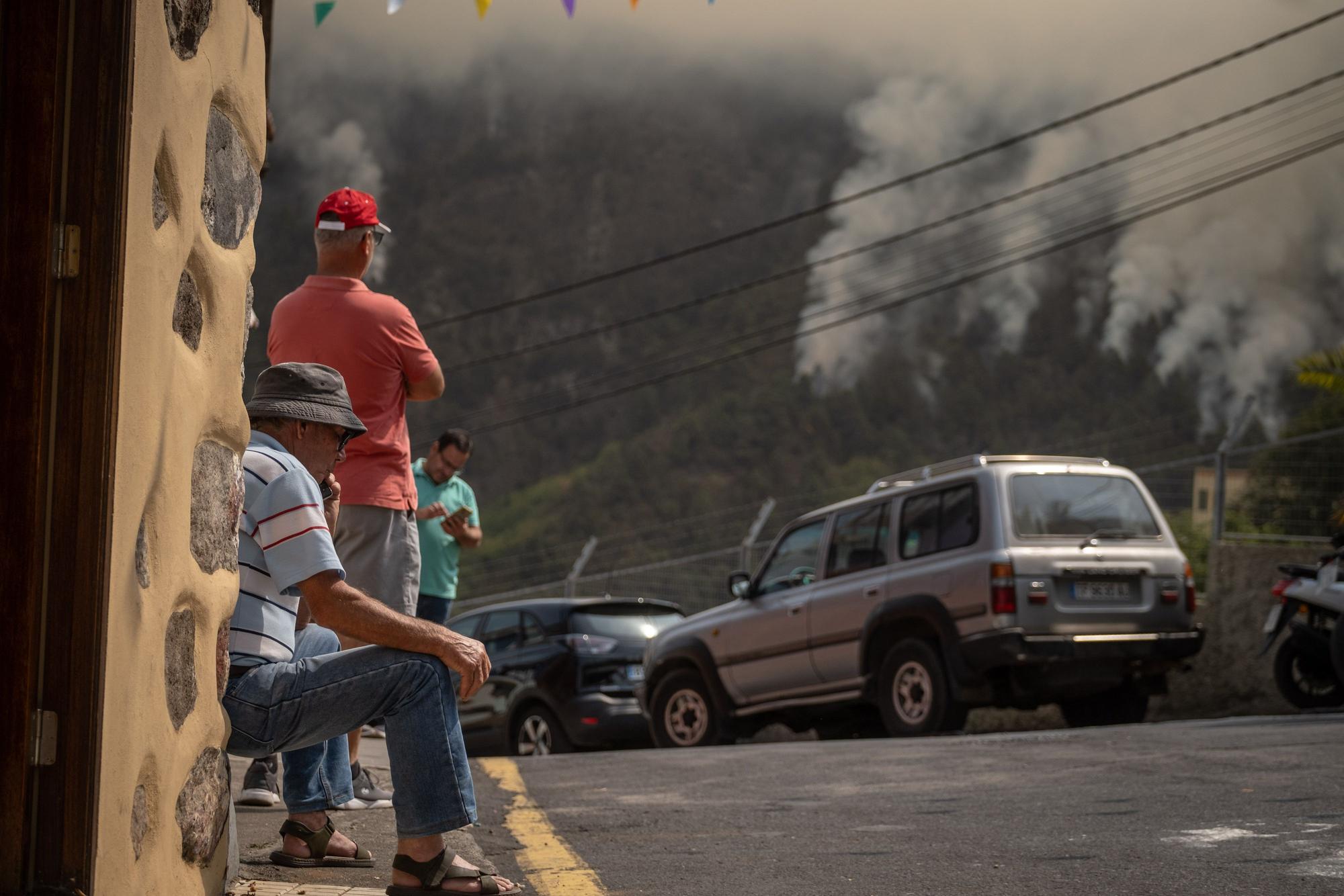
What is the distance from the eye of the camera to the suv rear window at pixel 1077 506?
10414mm

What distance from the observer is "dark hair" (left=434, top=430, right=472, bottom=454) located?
916cm

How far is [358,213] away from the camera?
215 inches

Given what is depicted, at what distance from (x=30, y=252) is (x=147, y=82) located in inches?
15.4

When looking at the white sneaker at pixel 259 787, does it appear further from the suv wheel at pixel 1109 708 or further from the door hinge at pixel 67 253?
the suv wheel at pixel 1109 708

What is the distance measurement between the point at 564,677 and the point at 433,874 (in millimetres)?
9227

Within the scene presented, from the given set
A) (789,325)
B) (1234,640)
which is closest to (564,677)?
(1234,640)

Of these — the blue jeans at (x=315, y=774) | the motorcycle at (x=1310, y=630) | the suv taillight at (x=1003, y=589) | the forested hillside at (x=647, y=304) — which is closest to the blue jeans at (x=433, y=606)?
the suv taillight at (x=1003, y=589)

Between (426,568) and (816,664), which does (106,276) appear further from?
(816,664)

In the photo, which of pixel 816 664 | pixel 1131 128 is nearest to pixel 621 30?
pixel 1131 128

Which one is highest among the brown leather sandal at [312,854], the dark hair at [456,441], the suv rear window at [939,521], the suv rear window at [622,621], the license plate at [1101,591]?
the dark hair at [456,441]

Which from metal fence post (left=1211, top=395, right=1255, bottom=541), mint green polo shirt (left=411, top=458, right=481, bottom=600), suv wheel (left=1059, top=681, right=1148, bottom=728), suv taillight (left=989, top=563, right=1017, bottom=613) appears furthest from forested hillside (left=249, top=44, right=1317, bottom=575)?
mint green polo shirt (left=411, top=458, right=481, bottom=600)

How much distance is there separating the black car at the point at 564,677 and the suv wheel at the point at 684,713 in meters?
0.24

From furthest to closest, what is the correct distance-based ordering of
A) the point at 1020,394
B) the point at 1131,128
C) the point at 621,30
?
the point at 621,30, the point at 1131,128, the point at 1020,394

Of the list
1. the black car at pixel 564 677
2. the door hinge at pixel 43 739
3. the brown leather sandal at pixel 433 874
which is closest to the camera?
the door hinge at pixel 43 739
